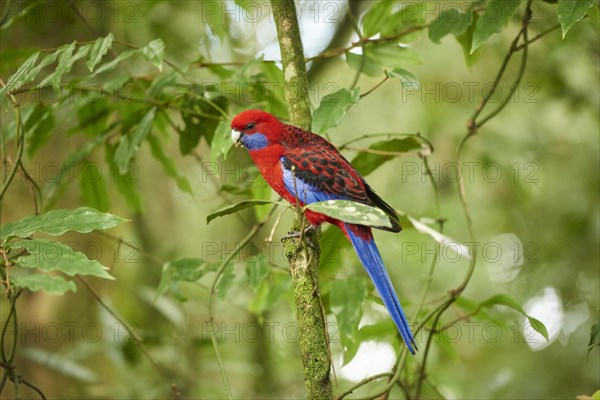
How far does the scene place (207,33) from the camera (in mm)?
4340

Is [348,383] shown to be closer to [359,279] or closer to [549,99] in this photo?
[359,279]

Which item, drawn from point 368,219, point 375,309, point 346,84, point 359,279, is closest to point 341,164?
point 359,279

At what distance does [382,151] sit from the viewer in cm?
310

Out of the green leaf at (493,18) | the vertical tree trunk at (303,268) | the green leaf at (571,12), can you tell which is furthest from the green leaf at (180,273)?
the green leaf at (571,12)

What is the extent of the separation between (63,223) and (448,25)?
1.85 metres

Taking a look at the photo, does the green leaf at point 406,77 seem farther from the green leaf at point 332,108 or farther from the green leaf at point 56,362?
the green leaf at point 56,362

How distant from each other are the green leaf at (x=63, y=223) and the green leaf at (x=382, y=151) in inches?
53.5

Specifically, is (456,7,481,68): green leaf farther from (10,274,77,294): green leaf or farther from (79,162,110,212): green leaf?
(10,274,77,294): green leaf

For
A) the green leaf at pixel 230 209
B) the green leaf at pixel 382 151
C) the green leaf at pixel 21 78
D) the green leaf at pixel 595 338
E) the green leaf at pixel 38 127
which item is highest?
the green leaf at pixel 21 78

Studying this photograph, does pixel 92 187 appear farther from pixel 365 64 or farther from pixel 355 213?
pixel 355 213

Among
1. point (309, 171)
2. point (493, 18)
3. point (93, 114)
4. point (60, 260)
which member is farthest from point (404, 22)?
point (60, 260)

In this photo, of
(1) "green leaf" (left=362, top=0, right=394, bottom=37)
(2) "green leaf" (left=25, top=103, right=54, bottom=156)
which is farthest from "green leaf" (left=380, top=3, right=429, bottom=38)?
(2) "green leaf" (left=25, top=103, right=54, bottom=156)

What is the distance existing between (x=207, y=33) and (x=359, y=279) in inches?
86.3

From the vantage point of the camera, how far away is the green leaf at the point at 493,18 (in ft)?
8.96
